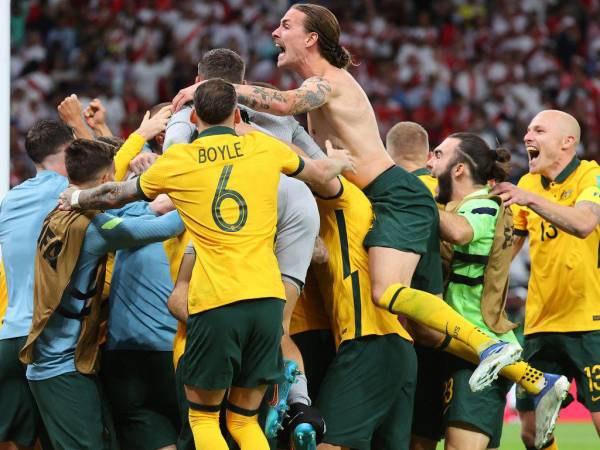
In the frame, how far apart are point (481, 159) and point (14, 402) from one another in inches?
119

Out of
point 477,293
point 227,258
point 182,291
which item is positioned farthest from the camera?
point 477,293

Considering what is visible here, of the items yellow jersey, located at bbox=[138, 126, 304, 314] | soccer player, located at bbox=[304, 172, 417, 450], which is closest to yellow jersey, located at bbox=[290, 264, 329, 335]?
soccer player, located at bbox=[304, 172, 417, 450]

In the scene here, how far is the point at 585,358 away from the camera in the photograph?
7301 mm

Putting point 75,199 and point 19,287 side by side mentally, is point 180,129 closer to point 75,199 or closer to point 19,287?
point 75,199

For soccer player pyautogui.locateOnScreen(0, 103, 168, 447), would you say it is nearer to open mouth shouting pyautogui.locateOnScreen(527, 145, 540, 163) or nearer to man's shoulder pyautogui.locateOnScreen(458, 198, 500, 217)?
man's shoulder pyautogui.locateOnScreen(458, 198, 500, 217)

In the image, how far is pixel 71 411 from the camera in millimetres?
5797

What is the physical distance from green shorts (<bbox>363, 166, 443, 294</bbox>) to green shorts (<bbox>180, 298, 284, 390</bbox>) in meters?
0.94

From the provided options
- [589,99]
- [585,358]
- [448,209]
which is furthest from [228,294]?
[589,99]

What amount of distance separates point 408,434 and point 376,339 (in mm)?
545

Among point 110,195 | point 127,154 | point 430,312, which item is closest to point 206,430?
point 110,195

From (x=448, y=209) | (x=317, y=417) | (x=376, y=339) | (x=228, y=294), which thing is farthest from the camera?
(x=448, y=209)

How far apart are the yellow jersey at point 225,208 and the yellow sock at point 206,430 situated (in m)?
0.50

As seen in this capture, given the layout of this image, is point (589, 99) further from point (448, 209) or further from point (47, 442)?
point (47, 442)

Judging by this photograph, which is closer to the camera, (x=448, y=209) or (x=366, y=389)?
(x=366, y=389)
